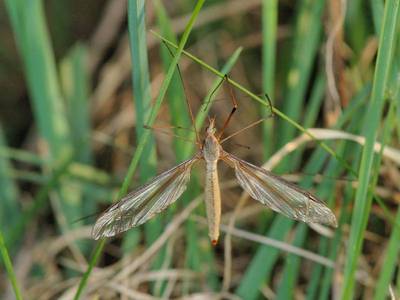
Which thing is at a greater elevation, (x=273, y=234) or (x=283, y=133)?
(x=283, y=133)

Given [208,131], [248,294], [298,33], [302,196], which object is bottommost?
[248,294]

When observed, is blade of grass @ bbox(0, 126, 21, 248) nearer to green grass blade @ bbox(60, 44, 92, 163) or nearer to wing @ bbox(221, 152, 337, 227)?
green grass blade @ bbox(60, 44, 92, 163)

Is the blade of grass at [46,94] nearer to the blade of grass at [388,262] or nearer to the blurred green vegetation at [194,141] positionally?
the blurred green vegetation at [194,141]

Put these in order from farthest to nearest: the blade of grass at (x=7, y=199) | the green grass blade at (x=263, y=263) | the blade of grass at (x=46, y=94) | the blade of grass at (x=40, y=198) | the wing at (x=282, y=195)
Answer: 1. the blade of grass at (x=7, y=199)
2. the blade of grass at (x=46, y=94)
3. the blade of grass at (x=40, y=198)
4. the green grass blade at (x=263, y=263)
5. the wing at (x=282, y=195)

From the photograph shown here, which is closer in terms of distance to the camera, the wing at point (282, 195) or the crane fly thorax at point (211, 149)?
the wing at point (282, 195)

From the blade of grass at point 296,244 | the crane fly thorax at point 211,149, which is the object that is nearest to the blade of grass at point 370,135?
the blade of grass at point 296,244

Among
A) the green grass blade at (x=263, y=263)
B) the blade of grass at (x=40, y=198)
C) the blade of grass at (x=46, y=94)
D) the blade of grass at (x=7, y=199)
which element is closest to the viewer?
the green grass blade at (x=263, y=263)

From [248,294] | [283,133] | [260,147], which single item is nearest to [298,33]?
Result: [283,133]

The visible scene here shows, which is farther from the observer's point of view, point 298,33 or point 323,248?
point 298,33

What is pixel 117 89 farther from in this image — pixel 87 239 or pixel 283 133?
pixel 283 133
